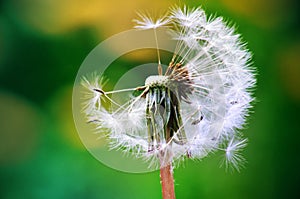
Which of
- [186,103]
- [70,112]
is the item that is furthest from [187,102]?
[70,112]

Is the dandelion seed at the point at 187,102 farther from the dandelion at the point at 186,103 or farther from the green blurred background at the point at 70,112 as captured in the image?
the green blurred background at the point at 70,112

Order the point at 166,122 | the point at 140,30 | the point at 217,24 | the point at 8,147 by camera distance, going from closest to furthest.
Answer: the point at 166,122 → the point at 217,24 → the point at 140,30 → the point at 8,147

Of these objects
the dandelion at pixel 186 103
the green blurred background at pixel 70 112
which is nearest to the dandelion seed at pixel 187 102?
the dandelion at pixel 186 103

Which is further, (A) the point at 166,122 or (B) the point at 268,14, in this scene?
(B) the point at 268,14

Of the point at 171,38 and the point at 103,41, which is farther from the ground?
the point at 103,41

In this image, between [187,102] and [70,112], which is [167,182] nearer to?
[187,102]

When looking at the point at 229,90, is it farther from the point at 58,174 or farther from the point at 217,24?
the point at 58,174

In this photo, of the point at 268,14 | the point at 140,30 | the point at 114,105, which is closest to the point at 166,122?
the point at 114,105

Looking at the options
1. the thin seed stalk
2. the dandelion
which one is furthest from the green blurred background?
the thin seed stalk
